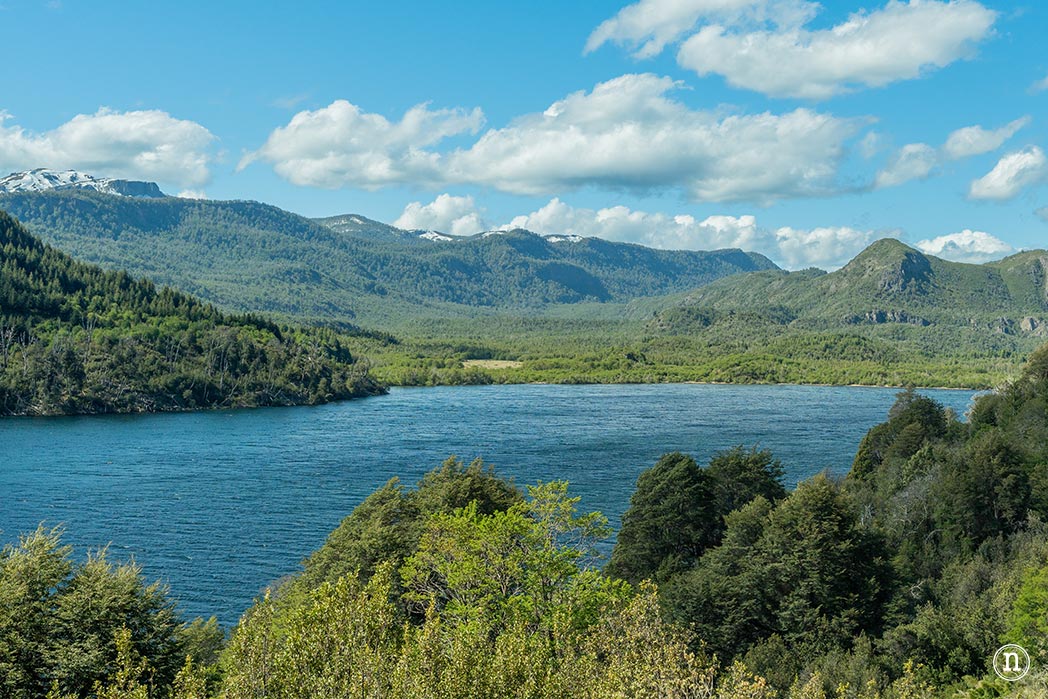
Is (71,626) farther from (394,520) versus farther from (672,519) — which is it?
(672,519)

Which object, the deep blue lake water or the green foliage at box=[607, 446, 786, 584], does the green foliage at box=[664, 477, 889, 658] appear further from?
the deep blue lake water

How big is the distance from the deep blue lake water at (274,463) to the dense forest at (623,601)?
2102 centimetres

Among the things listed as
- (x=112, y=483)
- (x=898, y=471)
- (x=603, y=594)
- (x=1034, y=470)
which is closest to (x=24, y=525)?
(x=112, y=483)

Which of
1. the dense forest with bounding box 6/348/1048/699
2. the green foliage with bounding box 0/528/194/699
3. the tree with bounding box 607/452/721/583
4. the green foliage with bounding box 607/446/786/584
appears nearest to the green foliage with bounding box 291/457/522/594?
the dense forest with bounding box 6/348/1048/699

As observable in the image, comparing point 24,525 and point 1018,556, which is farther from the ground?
point 1018,556

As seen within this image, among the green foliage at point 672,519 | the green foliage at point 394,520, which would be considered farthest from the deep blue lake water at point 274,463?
the green foliage at point 672,519

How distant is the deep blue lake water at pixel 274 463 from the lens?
8256 cm

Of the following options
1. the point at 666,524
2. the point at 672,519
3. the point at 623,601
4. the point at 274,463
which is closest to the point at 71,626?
the point at 623,601

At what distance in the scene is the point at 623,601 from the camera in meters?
37.7

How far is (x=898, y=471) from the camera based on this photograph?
8594 centimetres

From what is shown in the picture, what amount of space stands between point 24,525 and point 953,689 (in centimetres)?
8282

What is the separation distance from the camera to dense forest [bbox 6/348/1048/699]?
23.3 m

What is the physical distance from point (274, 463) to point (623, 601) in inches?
3882

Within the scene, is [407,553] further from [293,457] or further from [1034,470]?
[293,457]
